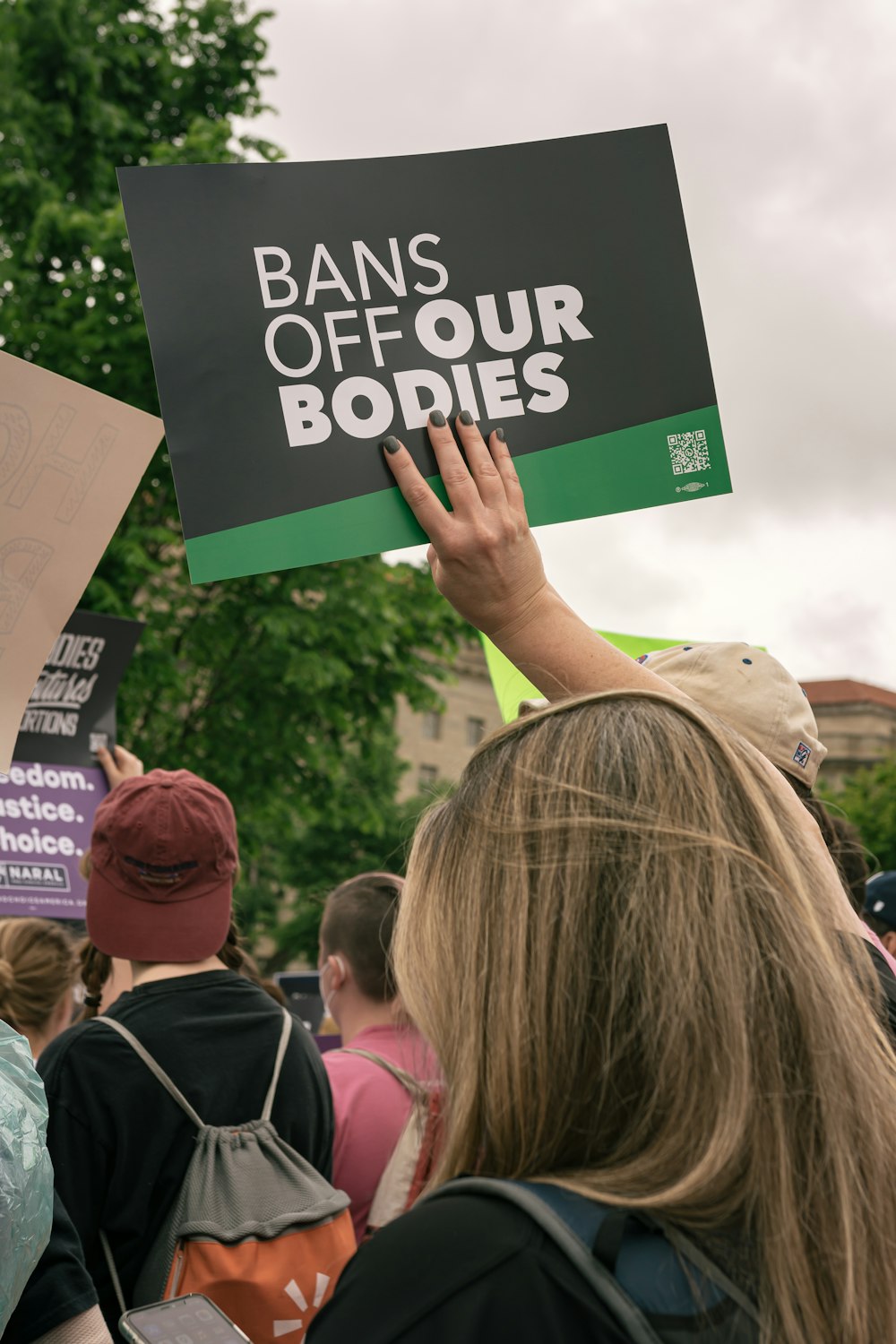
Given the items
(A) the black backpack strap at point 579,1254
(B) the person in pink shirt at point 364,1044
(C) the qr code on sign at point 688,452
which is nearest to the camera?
(A) the black backpack strap at point 579,1254

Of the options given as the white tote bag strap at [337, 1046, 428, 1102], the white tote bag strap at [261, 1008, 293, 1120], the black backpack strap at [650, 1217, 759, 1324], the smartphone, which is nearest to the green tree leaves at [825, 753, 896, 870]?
the white tote bag strap at [337, 1046, 428, 1102]

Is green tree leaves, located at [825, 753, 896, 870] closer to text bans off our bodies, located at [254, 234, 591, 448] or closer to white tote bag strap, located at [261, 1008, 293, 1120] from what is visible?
white tote bag strap, located at [261, 1008, 293, 1120]

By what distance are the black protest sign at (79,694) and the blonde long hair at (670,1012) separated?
13.4 ft

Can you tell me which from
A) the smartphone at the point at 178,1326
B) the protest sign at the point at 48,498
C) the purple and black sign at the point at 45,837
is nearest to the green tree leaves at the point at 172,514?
the purple and black sign at the point at 45,837

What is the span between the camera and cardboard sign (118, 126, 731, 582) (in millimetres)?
1914

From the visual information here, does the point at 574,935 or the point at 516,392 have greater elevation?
the point at 516,392

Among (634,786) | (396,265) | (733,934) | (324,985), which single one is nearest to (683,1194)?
(733,934)

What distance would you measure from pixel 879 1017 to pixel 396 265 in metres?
1.26

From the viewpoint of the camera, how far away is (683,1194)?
3.57 ft

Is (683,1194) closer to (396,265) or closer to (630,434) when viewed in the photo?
(630,434)

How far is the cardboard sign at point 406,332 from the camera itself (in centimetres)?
191

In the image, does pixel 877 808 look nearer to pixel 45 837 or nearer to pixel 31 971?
pixel 45 837

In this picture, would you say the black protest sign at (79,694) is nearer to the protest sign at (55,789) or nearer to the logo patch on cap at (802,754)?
the protest sign at (55,789)

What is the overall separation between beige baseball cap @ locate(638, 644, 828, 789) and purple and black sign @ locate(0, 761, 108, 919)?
11.4ft
